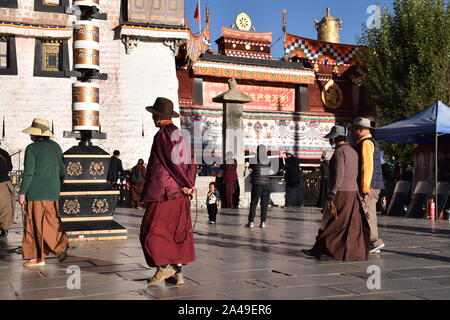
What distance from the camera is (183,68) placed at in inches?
914

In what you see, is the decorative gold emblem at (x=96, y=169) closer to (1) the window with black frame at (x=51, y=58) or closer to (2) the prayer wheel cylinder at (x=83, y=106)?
(2) the prayer wheel cylinder at (x=83, y=106)

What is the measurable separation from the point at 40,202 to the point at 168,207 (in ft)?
7.15

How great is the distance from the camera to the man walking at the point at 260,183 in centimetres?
1102

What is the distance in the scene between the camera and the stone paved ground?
477 centimetres

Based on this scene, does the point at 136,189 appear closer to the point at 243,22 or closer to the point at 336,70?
the point at 243,22

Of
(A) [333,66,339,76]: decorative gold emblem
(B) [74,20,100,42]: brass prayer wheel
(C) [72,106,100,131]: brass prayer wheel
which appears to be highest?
(A) [333,66,339,76]: decorative gold emblem

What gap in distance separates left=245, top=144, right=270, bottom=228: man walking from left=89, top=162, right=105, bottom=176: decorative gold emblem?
3201 mm

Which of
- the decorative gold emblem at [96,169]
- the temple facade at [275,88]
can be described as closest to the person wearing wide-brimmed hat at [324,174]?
the temple facade at [275,88]

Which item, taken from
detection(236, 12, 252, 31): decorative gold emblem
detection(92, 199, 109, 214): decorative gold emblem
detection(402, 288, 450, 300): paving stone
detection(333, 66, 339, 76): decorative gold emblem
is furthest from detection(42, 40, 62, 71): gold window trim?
detection(402, 288, 450, 300): paving stone

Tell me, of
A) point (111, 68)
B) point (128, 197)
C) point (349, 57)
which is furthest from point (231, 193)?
point (349, 57)

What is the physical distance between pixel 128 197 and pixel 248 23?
11.1 meters

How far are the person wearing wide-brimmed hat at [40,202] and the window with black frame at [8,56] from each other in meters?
13.5

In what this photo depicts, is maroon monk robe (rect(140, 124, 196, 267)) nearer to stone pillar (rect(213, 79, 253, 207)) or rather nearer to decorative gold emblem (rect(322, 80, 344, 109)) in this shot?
stone pillar (rect(213, 79, 253, 207))

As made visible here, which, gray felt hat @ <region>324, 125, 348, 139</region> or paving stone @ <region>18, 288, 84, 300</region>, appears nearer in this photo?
paving stone @ <region>18, 288, 84, 300</region>
